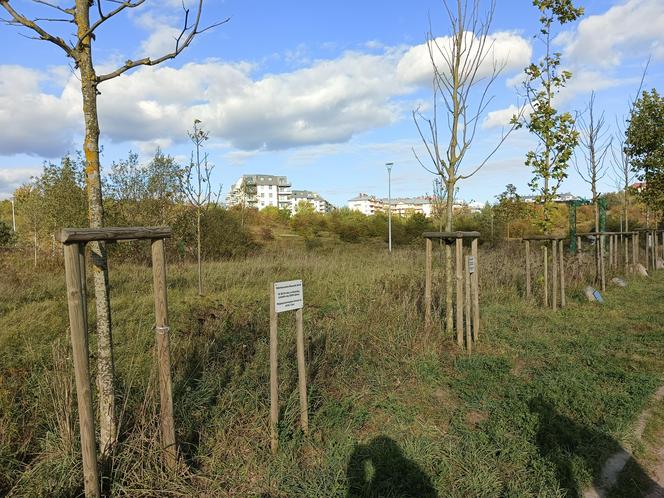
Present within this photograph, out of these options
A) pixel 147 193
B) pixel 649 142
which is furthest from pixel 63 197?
pixel 649 142

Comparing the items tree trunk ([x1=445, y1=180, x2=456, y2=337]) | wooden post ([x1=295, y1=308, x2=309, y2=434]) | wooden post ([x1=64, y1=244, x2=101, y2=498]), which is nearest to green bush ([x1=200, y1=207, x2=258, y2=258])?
tree trunk ([x1=445, y1=180, x2=456, y2=337])

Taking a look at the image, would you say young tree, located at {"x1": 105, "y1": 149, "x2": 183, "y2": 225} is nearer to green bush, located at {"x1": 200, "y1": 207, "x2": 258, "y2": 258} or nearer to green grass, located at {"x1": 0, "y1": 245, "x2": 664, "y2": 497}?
green bush, located at {"x1": 200, "y1": 207, "x2": 258, "y2": 258}

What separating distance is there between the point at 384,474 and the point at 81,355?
2242 mm

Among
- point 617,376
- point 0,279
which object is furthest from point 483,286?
point 0,279

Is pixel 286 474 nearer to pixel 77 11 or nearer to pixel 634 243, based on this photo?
pixel 77 11

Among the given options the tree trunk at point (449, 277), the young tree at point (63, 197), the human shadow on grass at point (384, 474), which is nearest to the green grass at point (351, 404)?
the human shadow on grass at point (384, 474)

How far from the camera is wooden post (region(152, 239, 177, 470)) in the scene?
3221 millimetres

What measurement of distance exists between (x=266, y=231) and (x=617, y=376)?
91.9 ft

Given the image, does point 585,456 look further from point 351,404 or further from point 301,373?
point 301,373

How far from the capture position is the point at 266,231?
106ft

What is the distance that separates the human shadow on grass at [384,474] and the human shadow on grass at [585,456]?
3.45 ft

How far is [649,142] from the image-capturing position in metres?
16.9

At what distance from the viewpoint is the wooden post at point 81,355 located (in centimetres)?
277

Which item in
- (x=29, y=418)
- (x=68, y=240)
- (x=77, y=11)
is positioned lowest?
(x=29, y=418)
